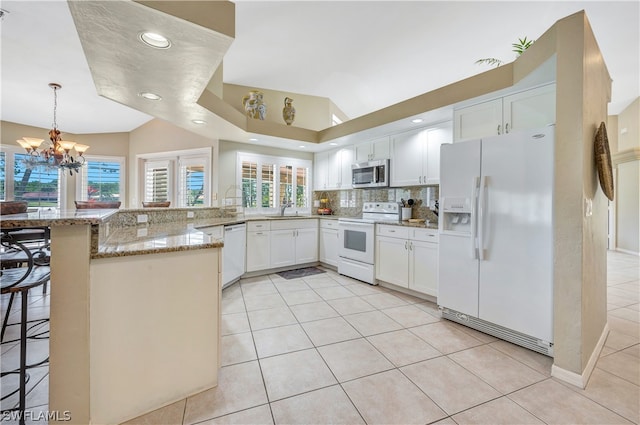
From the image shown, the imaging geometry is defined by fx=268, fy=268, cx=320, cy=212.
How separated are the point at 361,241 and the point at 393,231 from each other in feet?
1.83

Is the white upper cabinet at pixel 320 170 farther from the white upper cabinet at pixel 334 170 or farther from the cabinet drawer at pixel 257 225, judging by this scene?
the cabinet drawer at pixel 257 225

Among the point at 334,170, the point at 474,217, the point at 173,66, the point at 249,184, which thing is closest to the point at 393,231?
the point at 474,217

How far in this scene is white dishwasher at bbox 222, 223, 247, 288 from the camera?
341 centimetres

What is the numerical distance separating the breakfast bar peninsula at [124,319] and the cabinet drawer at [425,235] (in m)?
2.34

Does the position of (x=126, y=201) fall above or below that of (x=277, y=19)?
below

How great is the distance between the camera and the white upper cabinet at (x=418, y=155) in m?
3.38

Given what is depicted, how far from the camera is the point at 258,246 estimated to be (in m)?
4.14

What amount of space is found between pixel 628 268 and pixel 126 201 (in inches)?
383

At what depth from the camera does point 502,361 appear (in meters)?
2.00

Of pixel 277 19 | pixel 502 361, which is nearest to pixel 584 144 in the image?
pixel 502 361

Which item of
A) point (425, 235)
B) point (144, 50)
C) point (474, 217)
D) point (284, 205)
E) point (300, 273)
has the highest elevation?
point (144, 50)

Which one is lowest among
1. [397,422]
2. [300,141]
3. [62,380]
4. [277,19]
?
[397,422]

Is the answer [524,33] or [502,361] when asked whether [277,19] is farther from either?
[502,361]

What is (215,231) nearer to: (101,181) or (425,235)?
(425,235)
